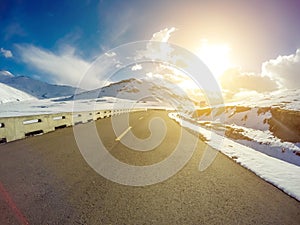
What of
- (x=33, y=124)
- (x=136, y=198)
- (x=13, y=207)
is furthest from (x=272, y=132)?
(x=33, y=124)

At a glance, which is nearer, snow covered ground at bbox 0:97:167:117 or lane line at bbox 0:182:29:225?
lane line at bbox 0:182:29:225

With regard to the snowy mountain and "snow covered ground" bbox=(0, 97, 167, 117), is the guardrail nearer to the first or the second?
the snowy mountain

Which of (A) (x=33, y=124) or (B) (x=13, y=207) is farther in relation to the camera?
(A) (x=33, y=124)

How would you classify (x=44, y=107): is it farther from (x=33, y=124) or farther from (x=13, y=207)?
(x=13, y=207)

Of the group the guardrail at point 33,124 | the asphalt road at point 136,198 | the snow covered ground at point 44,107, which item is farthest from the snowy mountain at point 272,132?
the snow covered ground at point 44,107

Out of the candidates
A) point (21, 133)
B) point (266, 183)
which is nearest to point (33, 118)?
point (21, 133)

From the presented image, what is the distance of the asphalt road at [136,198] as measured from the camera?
288 centimetres

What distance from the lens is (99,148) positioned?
7.12 m

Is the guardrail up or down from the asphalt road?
up

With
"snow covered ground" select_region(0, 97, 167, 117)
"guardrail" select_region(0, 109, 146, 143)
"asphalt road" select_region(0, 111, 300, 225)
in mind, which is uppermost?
"snow covered ground" select_region(0, 97, 167, 117)

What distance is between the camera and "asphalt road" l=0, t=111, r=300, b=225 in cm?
288

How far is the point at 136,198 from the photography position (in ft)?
11.4

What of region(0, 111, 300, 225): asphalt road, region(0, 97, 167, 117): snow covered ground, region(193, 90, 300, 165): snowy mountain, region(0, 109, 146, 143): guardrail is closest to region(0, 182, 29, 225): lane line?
region(0, 111, 300, 225): asphalt road

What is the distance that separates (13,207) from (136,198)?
6.27 feet
